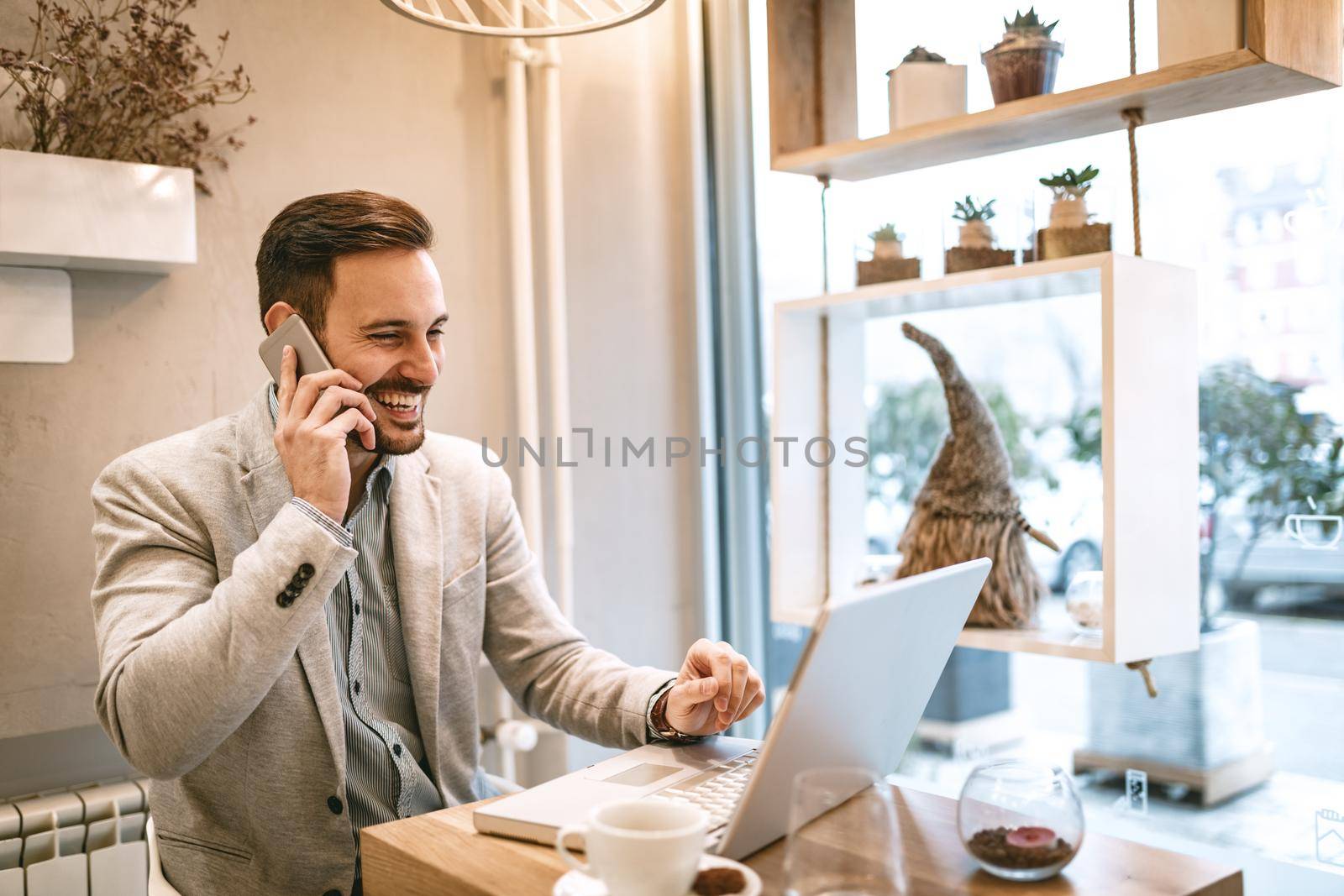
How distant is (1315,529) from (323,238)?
1614mm

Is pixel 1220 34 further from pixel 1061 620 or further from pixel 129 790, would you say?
pixel 129 790

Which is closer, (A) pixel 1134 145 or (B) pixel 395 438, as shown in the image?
(B) pixel 395 438

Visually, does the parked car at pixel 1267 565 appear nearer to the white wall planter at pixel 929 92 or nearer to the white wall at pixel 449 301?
the white wall planter at pixel 929 92

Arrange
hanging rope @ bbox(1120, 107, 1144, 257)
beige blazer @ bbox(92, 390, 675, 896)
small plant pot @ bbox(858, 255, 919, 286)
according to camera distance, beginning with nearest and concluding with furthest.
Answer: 1. beige blazer @ bbox(92, 390, 675, 896)
2. hanging rope @ bbox(1120, 107, 1144, 257)
3. small plant pot @ bbox(858, 255, 919, 286)

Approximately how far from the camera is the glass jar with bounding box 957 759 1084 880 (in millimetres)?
880

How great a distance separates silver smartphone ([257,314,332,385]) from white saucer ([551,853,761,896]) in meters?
0.85

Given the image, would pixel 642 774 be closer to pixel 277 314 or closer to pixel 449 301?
→ pixel 277 314

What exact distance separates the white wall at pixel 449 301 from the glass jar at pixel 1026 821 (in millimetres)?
1602

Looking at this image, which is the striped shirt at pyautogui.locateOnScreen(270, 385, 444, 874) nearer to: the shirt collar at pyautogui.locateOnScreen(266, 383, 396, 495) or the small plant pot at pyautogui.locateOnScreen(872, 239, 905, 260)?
the shirt collar at pyautogui.locateOnScreen(266, 383, 396, 495)

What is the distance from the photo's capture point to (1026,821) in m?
0.88

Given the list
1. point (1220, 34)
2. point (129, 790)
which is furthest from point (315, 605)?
Result: point (1220, 34)

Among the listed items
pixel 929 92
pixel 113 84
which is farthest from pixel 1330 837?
pixel 113 84

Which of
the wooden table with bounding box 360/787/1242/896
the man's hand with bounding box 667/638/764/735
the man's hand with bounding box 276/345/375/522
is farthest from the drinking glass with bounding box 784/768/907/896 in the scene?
the man's hand with bounding box 276/345/375/522

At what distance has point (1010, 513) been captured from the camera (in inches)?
75.2
